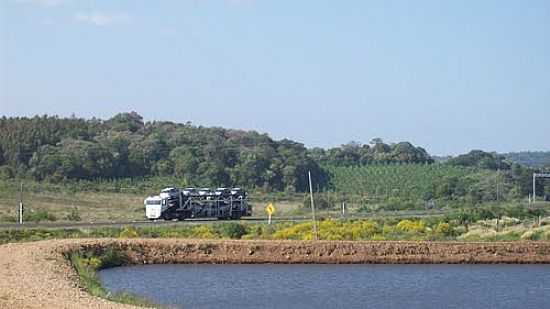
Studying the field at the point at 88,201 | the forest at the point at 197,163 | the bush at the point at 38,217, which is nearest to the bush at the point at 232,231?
the bush at the point at 38,217

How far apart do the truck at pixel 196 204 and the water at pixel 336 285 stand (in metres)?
27.6

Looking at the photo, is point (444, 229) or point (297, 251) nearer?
point (297, 251)

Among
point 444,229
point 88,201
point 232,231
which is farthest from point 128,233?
point 88,201

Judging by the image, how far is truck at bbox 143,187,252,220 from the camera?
237 ft

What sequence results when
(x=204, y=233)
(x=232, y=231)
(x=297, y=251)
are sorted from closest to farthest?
(x=297, y=251), (x=204, y=233), (x=232, y=231)

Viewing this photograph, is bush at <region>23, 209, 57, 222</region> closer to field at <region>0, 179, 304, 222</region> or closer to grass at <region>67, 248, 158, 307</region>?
field at <region>0, 179, 304, 222</region>

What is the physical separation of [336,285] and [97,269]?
31.0ft

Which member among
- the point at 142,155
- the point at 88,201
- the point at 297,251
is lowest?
the point at 297,251

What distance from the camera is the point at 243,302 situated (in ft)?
104

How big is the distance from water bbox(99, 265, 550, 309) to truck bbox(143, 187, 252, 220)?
90.6 ft

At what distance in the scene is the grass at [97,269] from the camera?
27.9 meters

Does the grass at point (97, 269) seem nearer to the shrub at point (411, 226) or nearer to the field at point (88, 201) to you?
the shrub at point (411, 226)

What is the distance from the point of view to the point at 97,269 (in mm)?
41719

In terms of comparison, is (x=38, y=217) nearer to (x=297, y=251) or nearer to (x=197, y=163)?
(x=297, y=251)
